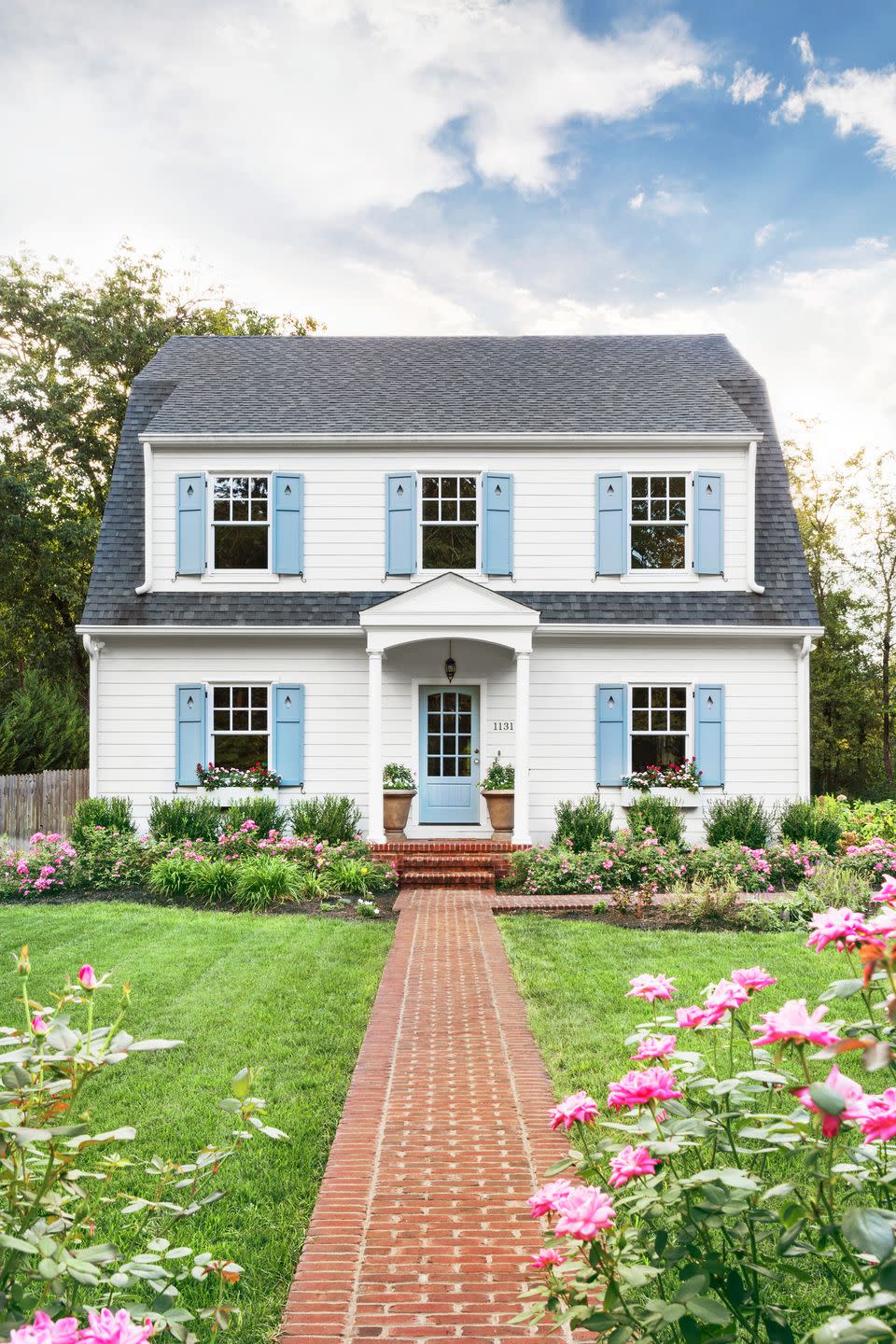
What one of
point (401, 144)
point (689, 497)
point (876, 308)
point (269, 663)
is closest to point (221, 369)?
point (401, 144)

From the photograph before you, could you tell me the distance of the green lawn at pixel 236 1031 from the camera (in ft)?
12.7

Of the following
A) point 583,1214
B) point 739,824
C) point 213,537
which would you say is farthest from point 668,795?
point 583,1214

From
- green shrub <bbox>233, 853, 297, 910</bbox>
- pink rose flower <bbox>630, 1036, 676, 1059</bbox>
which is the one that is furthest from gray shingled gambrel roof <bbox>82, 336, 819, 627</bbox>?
pink rose flower <bbox>630, 1036, 676, 1059</bbox>

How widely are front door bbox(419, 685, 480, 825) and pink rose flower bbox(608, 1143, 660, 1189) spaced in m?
11.8

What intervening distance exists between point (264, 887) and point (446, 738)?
162 inches

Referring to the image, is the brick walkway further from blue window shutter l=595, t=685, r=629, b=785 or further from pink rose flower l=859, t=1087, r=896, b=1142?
blue window shutter l=595, t=685, r=629, b=785

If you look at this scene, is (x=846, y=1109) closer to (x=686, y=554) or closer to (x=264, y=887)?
(x=264, y=887)

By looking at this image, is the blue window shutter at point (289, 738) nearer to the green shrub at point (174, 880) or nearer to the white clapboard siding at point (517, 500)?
the white clapboard siding at point (517, 500)

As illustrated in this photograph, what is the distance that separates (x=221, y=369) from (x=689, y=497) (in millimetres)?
8204

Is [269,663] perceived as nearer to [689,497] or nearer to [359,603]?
[359,603]

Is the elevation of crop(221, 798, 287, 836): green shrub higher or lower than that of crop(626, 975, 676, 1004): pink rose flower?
lower

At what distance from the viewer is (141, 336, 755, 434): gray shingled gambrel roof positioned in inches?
558

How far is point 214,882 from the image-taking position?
36.3ft

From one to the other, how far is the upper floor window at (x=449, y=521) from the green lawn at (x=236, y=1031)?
6312mm
